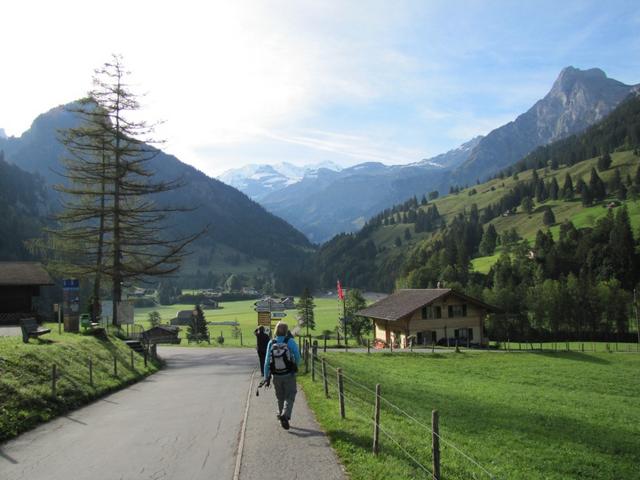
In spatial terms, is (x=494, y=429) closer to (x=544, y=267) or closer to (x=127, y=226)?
(x=127, y=226)

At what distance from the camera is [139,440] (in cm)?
1218

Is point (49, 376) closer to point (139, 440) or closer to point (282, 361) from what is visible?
point (139, 440)

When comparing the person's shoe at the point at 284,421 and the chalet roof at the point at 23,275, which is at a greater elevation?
the chalet roof at the point at 23,275

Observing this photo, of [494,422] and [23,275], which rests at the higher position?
[23,275]

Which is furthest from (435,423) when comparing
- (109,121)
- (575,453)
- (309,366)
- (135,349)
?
(109,121)

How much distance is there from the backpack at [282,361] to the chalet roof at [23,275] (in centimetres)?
3200

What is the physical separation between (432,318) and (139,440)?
54.5 metres

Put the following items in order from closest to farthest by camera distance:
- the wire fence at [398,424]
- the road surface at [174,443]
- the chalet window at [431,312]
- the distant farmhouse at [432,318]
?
the wire fence at [398,424]
the road surface at [174,443]
the distant farmhouse at [432,318]
the chalet window at [431,312]

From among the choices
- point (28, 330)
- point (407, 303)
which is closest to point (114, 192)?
point (28, 330)

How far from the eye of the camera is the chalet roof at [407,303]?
202ft

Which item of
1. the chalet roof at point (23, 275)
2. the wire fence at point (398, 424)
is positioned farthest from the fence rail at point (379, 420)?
the chalet roof at point (23, 275)

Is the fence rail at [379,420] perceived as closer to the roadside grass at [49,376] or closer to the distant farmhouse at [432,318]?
the roadside grass at [49,376]

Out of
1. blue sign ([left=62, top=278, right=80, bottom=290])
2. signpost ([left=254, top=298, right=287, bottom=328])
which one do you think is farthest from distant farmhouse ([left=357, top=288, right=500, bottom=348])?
blue sign ([left=62, top=278, right=80, bottom=290])

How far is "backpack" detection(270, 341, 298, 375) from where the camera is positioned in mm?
11922
